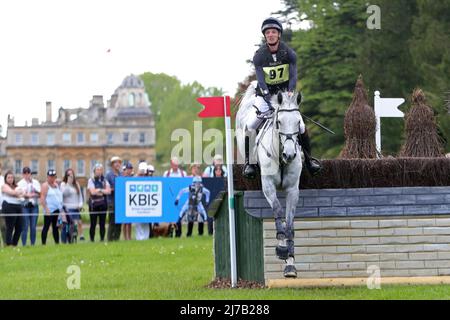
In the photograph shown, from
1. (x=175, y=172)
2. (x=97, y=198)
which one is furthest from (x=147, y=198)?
(x=97, y=198)

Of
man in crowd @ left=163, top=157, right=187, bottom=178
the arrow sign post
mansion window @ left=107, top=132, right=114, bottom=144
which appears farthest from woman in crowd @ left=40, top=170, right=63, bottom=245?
mansion window @ left=107, top=132, right=114, bottom=144

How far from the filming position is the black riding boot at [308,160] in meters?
15.1

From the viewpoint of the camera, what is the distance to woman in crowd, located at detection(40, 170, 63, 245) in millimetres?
26609

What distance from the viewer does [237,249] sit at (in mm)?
15977

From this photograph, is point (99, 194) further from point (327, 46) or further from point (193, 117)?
point (193, 117)

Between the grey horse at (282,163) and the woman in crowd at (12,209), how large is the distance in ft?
41.0

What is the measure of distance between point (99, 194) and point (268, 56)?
1339 cm

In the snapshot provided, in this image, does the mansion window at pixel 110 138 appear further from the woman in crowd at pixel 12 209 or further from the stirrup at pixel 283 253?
the stirrup at pixel 283 253

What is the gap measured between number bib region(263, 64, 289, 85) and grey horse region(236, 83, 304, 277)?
27cm

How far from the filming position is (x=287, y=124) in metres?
14.1

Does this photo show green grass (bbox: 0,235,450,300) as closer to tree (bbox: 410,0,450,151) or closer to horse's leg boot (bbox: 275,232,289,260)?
horse's leg boot (bbox: 275,232,289,260)

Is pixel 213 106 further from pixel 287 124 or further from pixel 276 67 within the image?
pixel 287 124

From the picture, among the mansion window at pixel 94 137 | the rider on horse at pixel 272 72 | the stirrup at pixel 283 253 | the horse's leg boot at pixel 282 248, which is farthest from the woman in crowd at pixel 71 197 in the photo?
the mansion window at pixel 94 137
